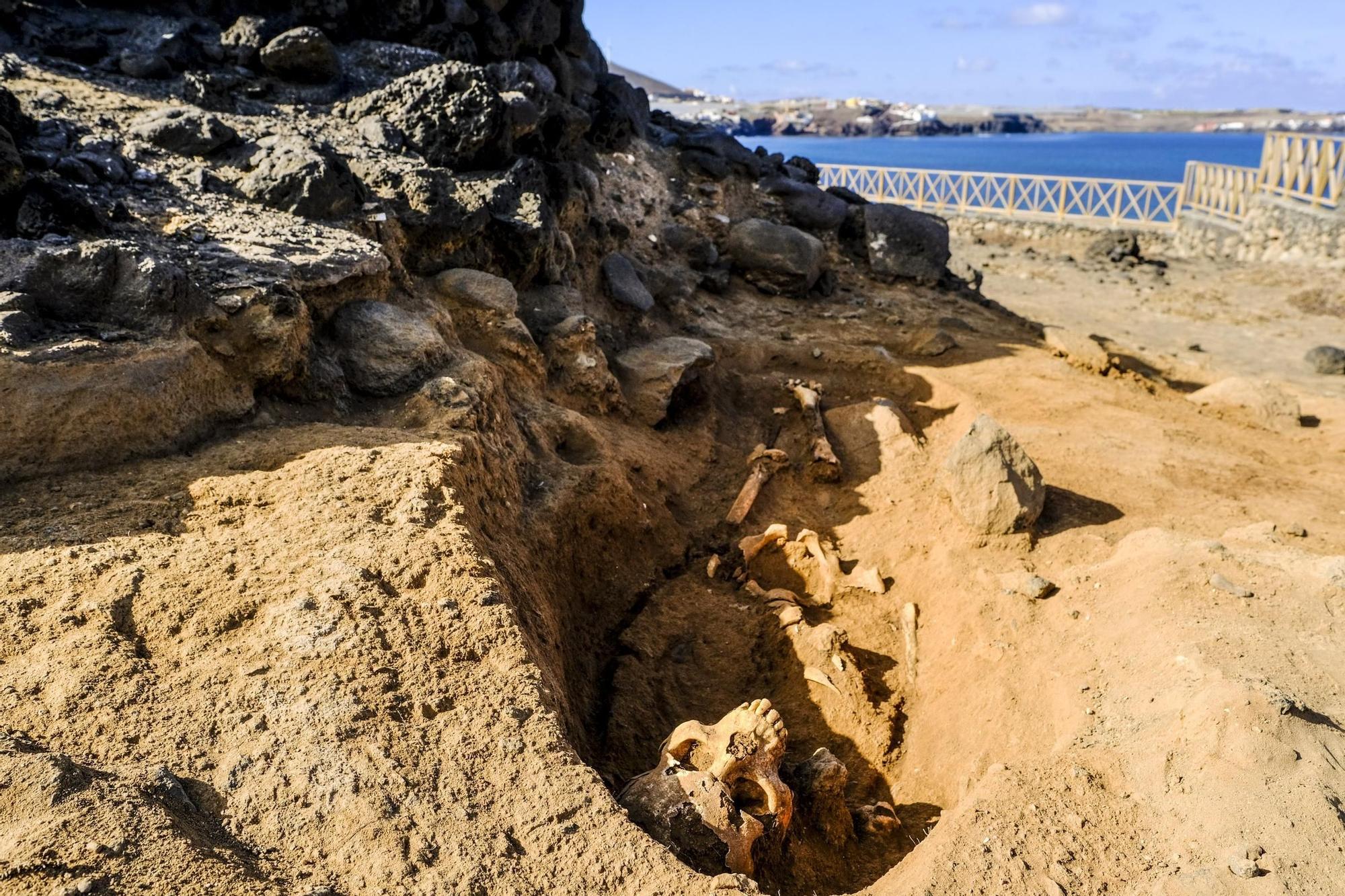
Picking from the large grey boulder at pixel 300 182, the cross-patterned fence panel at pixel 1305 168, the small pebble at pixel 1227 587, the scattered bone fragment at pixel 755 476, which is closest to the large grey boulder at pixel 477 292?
the large grey boulder at pixel 300 182

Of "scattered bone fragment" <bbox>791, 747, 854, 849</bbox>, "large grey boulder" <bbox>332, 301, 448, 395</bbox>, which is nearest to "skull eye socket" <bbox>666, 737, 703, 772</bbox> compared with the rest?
"scattered bone fragment" <bbox>791, 747, 854, 849</bbox>

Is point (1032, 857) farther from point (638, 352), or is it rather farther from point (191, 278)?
point (638, 352)

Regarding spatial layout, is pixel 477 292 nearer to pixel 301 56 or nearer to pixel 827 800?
pixel 301 56

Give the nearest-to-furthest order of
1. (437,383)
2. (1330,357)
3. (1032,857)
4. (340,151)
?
(1032,857), (437,383), (340,151), (1330,357)

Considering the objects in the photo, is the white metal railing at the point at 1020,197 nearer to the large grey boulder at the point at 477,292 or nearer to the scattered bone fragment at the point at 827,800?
the large grey boulder at the point at 477,292

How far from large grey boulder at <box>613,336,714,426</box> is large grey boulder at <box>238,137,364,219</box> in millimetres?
2656

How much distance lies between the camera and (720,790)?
3365 mm

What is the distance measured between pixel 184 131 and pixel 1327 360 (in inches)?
559

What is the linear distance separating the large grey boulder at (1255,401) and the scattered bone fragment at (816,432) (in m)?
4.47

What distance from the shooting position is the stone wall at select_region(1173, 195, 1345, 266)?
18594 millimetres

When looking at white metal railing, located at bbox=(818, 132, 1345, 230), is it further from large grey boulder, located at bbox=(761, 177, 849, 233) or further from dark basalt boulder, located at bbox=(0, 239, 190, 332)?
dark basalt boulder, located at bbox=(0, 239, 190, 332)

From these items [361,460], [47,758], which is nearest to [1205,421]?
[361,460]

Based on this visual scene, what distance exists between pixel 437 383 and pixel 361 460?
105 cm

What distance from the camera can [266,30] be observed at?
775cm
